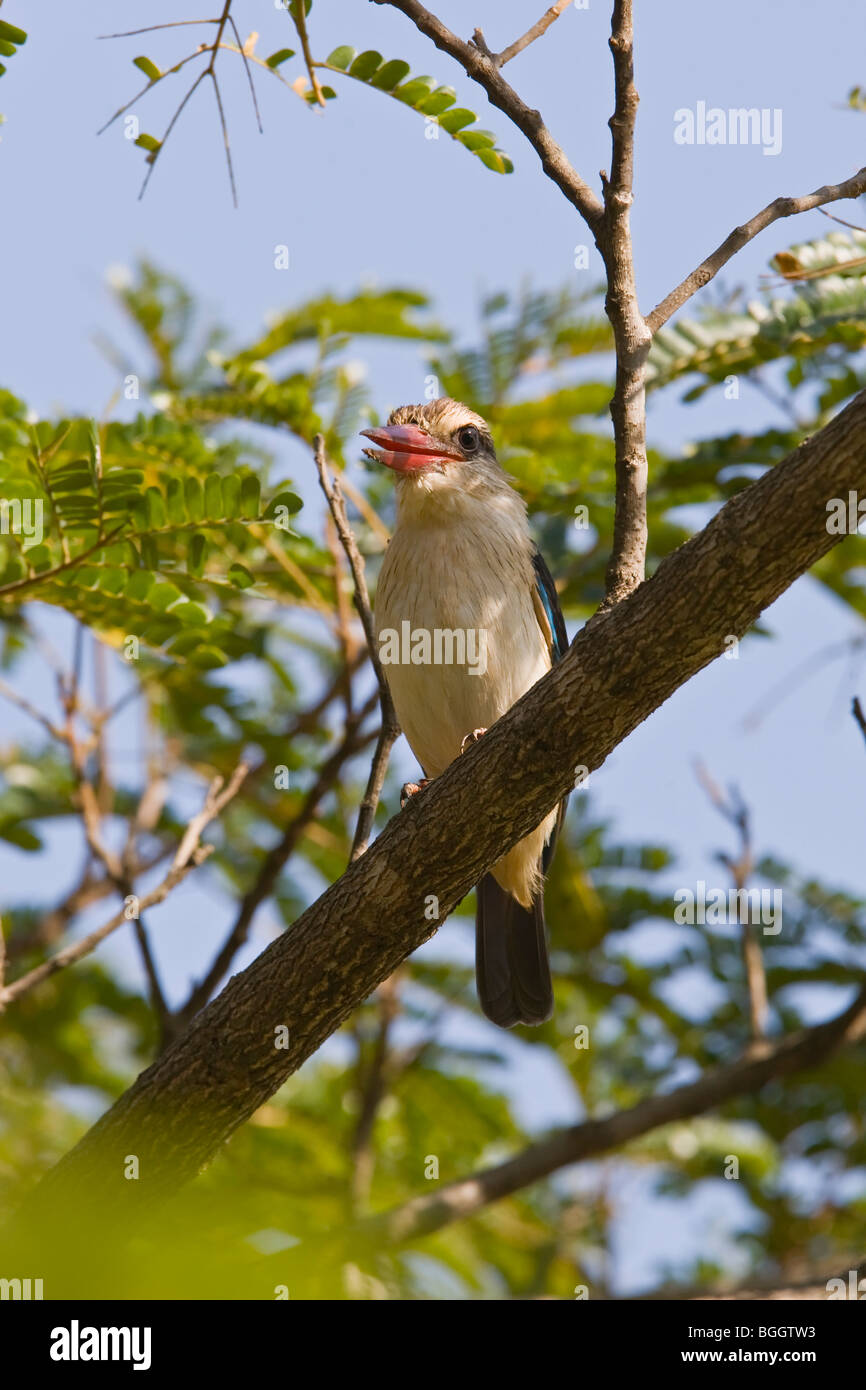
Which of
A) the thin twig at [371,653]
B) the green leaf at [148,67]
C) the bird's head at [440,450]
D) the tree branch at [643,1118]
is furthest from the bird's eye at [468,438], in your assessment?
the tree branch at [643,1118]

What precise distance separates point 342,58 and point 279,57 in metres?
0.22

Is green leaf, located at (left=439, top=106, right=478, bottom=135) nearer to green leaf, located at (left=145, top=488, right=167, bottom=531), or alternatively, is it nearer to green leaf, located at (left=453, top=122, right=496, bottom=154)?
green leaf, located at (left=453, top=122, right=496, bottom=154)

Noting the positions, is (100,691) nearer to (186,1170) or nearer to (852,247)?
(186,1170)

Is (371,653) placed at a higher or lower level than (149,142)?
lower

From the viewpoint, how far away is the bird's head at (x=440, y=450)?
4.40 meters

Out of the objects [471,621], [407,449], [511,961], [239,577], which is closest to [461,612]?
[471,621]

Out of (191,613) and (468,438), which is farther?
(468,438)

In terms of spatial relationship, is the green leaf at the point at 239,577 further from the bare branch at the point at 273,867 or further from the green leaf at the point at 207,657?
the bare branch at the point at 273,867

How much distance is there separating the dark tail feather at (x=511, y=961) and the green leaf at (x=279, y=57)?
8.76 feet

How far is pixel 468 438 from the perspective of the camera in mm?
4719

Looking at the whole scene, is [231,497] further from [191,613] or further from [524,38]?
[524,38]

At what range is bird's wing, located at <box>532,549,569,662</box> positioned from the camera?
445 cm

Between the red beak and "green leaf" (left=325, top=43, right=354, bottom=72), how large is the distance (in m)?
1.13
